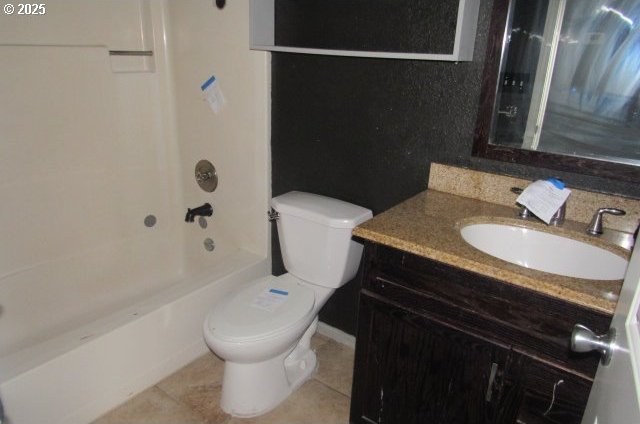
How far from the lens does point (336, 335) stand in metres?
2.16

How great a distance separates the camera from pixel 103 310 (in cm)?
218

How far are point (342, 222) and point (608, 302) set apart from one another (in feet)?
2.87

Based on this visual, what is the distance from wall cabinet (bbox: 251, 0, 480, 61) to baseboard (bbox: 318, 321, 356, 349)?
128 cm

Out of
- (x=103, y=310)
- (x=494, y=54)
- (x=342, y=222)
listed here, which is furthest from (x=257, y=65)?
(x=103, y=310)

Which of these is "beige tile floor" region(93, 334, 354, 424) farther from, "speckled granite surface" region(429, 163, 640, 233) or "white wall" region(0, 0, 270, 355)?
"speckled granite surface" region(429, 163, 640, 233)

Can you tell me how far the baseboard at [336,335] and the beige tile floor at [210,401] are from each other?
0.14m

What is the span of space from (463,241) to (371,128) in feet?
2.25

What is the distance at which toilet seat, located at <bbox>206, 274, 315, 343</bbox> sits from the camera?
4.99ft

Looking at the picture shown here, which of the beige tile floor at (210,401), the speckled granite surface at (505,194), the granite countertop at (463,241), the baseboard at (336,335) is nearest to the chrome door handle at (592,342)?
the granite countertop at (463,241)

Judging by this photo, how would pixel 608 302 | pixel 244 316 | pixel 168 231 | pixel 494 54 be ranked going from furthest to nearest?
pixel 168 231 → pixel 244 316 → pixel 494 54 → pixel 608 302

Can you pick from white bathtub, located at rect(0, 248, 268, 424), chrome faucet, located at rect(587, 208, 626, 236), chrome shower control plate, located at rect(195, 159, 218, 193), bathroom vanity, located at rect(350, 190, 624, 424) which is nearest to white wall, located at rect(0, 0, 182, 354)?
chrome shower control plate, located at rect(195, 159, 218, 193)

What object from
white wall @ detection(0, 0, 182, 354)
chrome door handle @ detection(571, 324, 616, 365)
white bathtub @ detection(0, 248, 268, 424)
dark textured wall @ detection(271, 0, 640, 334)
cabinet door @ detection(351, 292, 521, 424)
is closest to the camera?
chrome door handle @ detection(571, 324, 616, 365)

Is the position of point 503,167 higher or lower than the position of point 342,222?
higher

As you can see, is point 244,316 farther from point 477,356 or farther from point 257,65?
point 257,65
